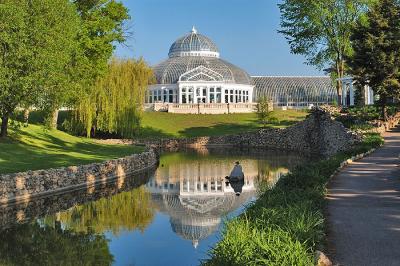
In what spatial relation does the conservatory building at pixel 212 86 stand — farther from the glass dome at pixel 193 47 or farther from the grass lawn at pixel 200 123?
the grass lawn at pixel 200 123

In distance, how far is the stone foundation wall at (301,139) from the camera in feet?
139

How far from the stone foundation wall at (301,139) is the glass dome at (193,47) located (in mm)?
42534

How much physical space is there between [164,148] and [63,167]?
33.8m

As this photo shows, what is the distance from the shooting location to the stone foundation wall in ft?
139

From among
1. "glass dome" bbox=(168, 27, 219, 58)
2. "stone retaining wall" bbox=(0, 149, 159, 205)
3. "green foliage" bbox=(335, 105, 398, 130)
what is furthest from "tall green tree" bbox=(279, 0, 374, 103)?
"glass dome" bbox=(168, 27, 219, 58)

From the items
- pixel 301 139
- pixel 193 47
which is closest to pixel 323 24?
pixel 301 139

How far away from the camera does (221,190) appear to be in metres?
28.2

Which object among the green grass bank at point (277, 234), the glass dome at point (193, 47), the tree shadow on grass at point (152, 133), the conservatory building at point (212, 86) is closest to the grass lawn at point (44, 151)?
the green grass bank at point (277, 234)

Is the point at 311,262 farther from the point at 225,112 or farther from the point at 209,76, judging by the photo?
the point at 209,76

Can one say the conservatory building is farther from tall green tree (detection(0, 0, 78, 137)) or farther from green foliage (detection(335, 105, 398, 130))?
tall green tree (detection(0, 0, 78, 137))

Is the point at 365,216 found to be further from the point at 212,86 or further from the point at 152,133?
the point at 212,86

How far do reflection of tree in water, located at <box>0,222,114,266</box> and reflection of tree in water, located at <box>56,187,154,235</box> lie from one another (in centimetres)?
93

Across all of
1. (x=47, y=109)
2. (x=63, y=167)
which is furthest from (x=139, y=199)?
(x=47, y=109)

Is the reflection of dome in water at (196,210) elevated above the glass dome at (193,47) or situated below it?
below
